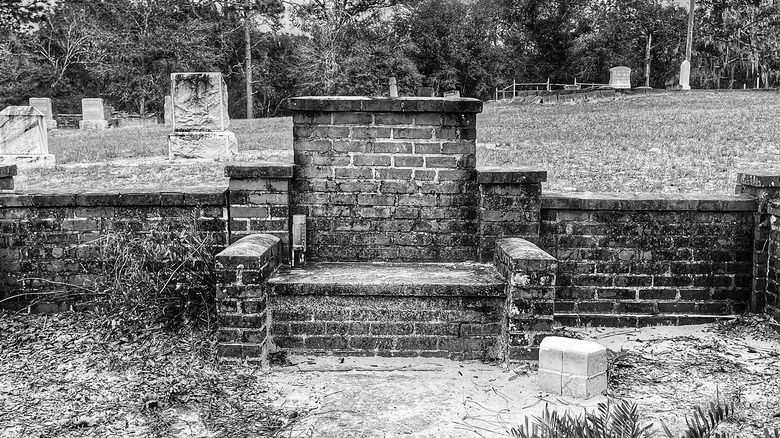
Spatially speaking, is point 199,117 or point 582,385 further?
point 199,117

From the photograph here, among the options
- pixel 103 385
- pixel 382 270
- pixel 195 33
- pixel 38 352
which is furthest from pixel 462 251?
pixel 195 33

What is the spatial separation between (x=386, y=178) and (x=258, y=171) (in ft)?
3.05

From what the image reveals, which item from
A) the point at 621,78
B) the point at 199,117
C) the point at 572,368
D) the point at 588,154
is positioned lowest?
the point at 572,368

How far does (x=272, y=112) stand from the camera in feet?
145

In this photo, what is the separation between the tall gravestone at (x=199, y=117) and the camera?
12.6m

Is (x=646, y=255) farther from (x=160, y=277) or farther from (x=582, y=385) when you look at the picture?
(x=160, y=277)

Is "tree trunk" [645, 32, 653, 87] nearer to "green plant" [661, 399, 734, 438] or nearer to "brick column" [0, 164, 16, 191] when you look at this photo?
"brick column" [0, 164, 16, 191]

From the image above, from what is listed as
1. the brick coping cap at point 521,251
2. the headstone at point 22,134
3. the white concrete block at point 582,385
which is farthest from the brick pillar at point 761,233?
the headstone at point 22,134

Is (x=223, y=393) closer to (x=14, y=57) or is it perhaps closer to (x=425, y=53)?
(x=14, y=57)

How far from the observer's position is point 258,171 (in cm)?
498

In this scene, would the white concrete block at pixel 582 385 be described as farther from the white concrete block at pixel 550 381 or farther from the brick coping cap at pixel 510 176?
the brick coping cap at pixel 510 176

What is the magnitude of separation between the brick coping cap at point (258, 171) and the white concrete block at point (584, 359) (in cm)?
229

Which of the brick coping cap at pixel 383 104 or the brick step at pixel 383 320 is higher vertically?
the brick coping cap at pixel 383 104

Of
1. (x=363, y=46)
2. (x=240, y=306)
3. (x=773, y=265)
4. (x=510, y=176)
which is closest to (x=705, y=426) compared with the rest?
(x=240, y=306)
